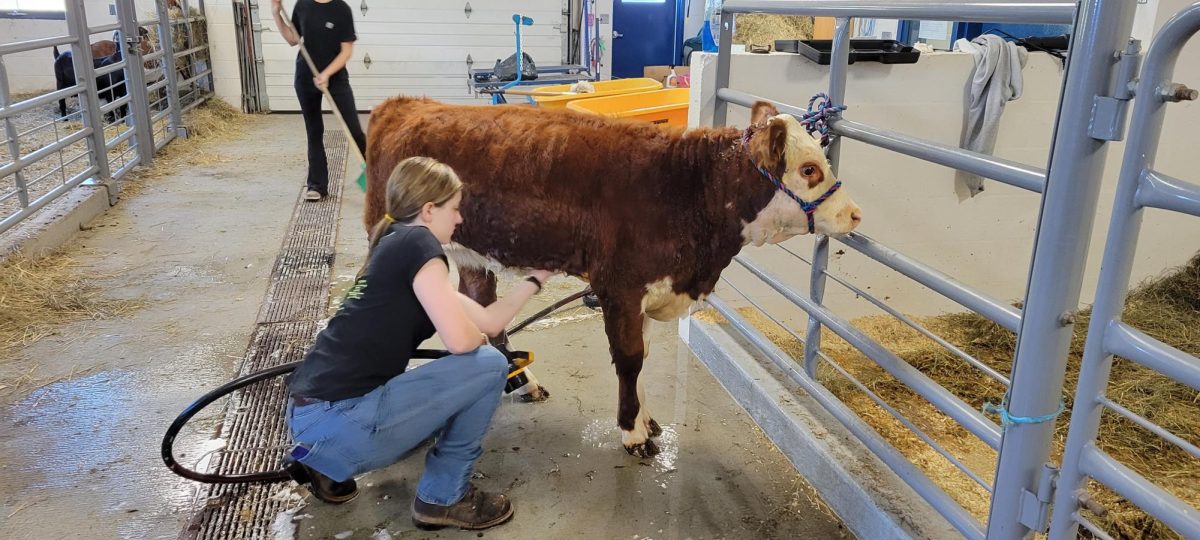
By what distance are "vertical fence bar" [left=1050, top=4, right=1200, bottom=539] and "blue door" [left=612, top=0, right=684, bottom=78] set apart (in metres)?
11.5

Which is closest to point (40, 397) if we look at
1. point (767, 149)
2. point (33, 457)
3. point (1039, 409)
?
point (33, 457)

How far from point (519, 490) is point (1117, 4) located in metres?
2.14

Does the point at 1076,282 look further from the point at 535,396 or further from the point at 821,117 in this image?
the point at 535,396

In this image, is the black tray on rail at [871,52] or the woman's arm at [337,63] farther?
the woman's arm at [337,63]

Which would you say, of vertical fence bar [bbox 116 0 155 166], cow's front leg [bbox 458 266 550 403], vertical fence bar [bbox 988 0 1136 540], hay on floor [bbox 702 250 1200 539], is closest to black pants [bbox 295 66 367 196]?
vertical fence bar [bbox 116 0 155 166]

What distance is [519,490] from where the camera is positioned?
9.00 feet

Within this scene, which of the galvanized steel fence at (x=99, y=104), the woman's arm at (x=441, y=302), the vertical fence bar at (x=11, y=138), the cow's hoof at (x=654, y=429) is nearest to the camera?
the woman's arm at (x=441, y=302)

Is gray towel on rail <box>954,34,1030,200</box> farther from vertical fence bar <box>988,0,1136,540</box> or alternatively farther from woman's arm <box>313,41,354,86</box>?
woman's arm <box>313,41,354,86</box>

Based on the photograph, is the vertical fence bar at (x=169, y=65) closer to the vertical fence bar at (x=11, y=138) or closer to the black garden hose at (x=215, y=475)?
the vertical fence bar at (x=11, y=138)

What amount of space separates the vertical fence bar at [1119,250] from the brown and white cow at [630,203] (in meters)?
1.02

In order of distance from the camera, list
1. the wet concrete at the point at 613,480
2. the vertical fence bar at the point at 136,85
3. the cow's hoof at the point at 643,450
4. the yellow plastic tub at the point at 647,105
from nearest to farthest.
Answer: the wet concrete at the point at 613,480
the cow's hoof at the point at 643,450
the yellow plastic tub at the point at 647,105
the vertical fence bar at the point at 136,85

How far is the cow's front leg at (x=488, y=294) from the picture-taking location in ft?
11.0

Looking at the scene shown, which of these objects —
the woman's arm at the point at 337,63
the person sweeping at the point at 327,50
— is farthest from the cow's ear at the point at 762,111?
the woman's arm at the point at 337,63

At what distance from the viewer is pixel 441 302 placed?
2.20 m
